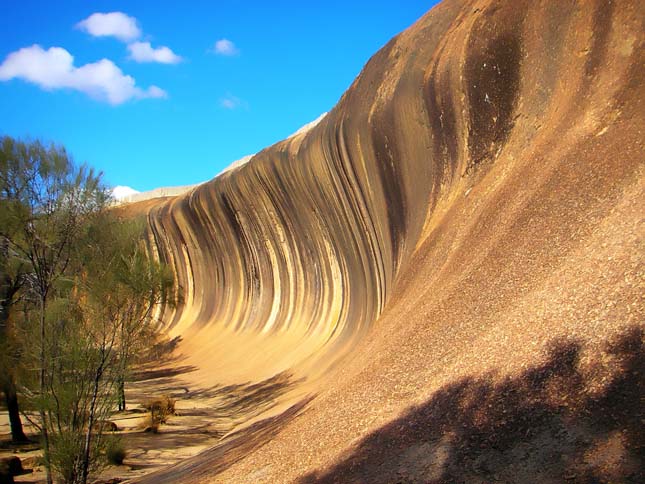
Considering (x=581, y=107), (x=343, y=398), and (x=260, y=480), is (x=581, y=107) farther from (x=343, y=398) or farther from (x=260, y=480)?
(x=260, y=480)

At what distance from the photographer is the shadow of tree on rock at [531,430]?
3400 millimetres

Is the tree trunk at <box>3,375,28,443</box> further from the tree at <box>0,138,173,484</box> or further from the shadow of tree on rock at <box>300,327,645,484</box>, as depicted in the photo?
the shadow of tree on rock at <box>300,327,645,484</box>

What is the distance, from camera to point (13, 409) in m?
11.4

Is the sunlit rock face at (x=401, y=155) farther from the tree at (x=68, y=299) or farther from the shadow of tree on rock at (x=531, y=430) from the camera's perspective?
the tree at (x=68, y=299)

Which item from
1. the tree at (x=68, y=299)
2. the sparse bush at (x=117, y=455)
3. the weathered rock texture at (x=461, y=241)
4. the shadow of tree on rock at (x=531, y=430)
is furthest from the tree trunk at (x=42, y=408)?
the shadow of tree on rock at (x=531, y=430)

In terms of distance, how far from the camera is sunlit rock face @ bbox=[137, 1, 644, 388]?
25.4ft

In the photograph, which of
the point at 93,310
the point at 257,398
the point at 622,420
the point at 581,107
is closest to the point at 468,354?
the point at 622,420

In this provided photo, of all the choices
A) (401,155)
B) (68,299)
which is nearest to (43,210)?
(68,299)

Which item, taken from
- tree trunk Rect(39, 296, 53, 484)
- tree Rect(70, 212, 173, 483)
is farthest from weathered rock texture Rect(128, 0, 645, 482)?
tree trunk Rect(39, 296, 53, 484)

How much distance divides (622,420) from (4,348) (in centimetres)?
1055

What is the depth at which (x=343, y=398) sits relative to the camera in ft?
21.0

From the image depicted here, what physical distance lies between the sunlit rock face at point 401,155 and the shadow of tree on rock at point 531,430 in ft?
9.52

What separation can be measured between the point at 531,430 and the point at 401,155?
8.09 metres

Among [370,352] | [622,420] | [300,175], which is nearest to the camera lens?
[622,420]
